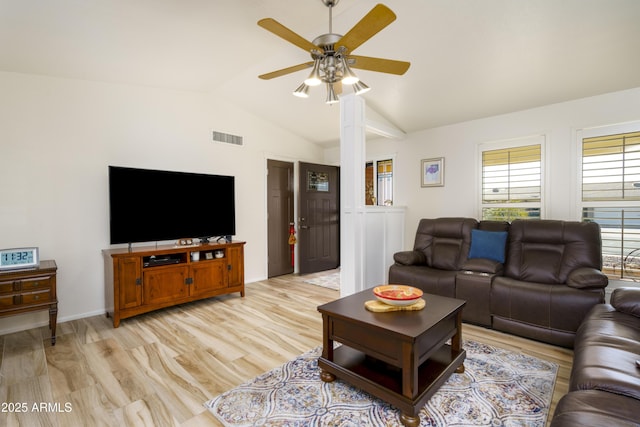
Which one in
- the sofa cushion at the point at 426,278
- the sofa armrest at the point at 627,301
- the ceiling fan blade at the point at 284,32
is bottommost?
the sofa cushion at the point at 426,278

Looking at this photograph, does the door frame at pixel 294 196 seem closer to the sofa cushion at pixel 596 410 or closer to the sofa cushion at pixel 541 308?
the sofa cushion at pixel 541 308

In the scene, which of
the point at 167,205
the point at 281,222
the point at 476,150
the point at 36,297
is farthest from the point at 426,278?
the point at 36,297

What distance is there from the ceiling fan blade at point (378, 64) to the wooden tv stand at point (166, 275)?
273cm

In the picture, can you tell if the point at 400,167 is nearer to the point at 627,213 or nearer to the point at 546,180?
the point at 546,180

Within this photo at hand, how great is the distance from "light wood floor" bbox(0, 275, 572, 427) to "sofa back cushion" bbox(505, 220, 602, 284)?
74cm

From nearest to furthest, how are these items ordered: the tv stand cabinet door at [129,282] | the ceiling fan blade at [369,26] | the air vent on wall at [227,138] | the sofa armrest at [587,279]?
1. the ceiling fan blade at [369,26]
2. the sofa armrest at [587,279]
3. the tv stand cabinet door at [129,282]
4. the air vent on wall at [227,138]

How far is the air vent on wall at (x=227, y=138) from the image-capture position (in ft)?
14.5

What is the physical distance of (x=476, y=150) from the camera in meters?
4.24

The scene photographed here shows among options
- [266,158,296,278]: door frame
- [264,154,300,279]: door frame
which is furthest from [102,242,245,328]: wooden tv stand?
[266,158,296,278]: door frame

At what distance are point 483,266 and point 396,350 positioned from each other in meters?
1.97

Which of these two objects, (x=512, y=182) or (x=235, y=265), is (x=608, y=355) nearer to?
(x=512, y=182)

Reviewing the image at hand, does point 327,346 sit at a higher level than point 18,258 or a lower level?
lower

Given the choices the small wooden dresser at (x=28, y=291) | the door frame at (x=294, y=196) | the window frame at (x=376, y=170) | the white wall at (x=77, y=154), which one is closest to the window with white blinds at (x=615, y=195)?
the window frame at (x=376, y=170)

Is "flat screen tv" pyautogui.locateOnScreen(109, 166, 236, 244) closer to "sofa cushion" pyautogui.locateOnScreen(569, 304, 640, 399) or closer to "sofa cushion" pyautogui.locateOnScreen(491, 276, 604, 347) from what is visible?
"sofa cushion" pyautogui.locateOnScreen(491, 276, 604, 347)
